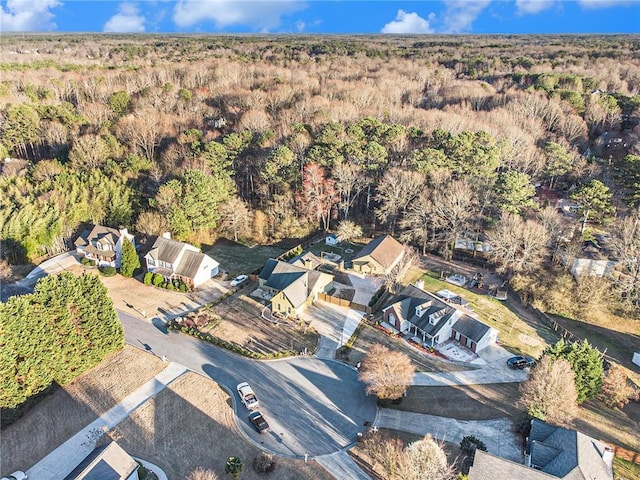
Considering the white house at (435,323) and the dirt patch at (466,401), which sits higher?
the white house at (435,323)

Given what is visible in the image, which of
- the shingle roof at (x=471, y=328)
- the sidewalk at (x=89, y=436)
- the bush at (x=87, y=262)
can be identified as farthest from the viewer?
the bush at (x=87, y=262)

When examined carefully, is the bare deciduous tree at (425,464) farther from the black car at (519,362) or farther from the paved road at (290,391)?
the black car at (519,362)

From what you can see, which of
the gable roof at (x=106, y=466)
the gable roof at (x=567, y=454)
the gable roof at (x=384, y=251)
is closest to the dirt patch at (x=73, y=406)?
the gable roof at (x=106, y=466)

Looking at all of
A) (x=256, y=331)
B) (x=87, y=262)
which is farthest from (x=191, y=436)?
(x=87, y=262)

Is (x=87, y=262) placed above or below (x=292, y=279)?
below

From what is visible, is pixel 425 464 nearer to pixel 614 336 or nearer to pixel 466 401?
pixel 466 401

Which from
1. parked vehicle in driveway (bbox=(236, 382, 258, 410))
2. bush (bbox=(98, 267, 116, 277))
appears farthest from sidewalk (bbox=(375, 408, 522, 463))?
bush (bbox=(98, 267, 116, 277))
